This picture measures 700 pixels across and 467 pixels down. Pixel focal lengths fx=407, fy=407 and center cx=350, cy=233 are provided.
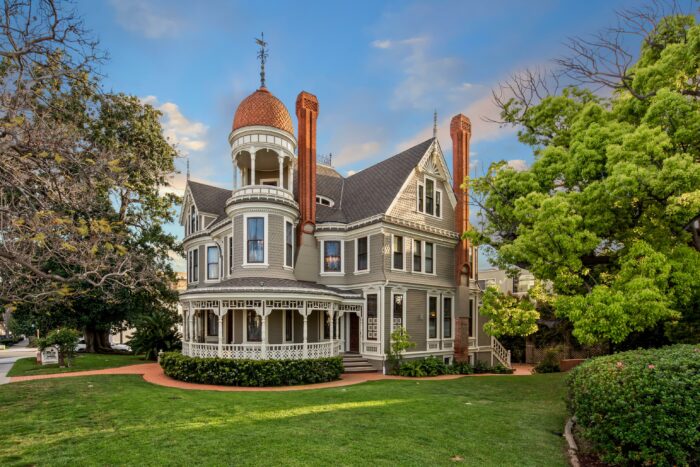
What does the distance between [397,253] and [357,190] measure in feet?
18.2

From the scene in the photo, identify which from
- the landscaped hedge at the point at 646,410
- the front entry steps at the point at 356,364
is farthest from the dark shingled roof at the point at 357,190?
the landscaped hedge at the point at 646,410

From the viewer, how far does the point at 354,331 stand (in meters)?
21.9

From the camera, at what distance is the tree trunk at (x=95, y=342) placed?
31.4m

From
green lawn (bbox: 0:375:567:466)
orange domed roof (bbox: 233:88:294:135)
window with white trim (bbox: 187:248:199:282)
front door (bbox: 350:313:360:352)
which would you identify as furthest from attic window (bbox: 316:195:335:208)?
green lawn (bbox: 0:375:567:466)

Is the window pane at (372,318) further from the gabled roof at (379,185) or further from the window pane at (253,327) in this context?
the window pane at (253,327)

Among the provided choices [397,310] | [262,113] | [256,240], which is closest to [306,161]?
[262,113]

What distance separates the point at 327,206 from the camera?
2411cm

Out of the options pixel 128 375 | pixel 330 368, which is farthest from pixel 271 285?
pixel 128 375

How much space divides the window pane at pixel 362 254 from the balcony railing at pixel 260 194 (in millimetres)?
4229

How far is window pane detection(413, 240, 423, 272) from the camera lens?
21.6m

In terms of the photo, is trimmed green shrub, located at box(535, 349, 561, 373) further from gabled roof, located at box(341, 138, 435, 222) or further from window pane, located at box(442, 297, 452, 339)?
gabled roof, located at box(341, 138, 435, 222)

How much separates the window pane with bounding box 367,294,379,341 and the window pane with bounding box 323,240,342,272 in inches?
98.8

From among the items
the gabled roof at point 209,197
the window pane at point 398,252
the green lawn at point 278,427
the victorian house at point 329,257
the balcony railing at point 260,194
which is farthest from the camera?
the gabled roof at point 209,197

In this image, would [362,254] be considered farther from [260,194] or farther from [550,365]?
[550,365]
